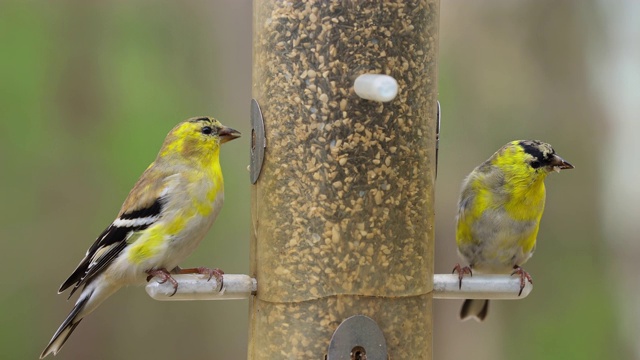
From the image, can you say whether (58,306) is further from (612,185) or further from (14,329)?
(612,185)

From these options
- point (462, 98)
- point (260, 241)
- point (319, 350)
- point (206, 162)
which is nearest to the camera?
point (319, 350)

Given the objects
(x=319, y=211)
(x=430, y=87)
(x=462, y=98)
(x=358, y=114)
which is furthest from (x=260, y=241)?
(x=462, y=98)

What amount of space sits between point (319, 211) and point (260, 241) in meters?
0.31

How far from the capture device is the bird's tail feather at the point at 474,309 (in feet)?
16.7

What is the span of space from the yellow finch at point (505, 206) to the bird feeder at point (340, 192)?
1.19 metres

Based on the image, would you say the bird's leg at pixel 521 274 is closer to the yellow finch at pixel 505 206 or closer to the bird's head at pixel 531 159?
the yellow finch at pixel 505 206

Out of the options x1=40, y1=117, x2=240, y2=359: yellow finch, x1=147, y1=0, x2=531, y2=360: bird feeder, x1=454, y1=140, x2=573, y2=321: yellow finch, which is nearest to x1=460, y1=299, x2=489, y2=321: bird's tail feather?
x1=454, y1=140, x2=573, y2=321: yellow finch

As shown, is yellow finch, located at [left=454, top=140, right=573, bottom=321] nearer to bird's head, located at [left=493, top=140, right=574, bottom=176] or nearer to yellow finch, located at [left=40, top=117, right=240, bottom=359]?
bird's head, located at [left=493, top=140, right=574, bottom=176]

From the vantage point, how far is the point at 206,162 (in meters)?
4.30

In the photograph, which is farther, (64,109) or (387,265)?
(64,109)

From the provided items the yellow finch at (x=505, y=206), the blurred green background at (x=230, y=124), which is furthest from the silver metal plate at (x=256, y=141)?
the blurred green background at (x=230, y=124)

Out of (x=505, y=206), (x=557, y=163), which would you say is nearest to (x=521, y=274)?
(x=505, y=206)

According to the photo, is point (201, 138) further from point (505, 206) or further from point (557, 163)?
point (557, 163)

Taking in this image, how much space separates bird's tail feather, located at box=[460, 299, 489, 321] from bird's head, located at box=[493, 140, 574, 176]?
762mm
